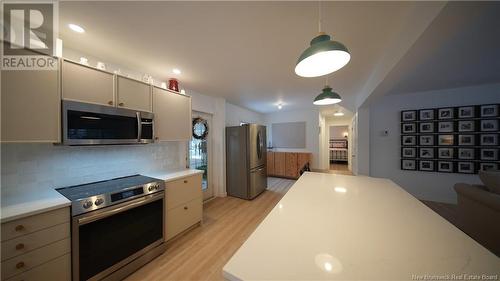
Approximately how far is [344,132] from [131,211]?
970cm

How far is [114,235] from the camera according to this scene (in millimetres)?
1499

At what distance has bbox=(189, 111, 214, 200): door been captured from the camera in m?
3.26

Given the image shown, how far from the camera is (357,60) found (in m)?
1.99

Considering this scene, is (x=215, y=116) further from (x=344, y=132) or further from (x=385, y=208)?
(x=344, y=132)

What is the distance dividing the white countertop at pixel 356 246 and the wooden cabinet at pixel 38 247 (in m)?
1.52

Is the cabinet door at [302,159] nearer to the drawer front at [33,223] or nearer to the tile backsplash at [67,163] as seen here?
the tile backsplash at [67,163]

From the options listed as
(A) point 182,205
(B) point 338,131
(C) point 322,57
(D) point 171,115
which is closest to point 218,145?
(D) point 171,115

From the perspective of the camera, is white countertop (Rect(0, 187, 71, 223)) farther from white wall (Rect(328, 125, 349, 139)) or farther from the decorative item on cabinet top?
white wall (Rect(328, 125, 349, 139))

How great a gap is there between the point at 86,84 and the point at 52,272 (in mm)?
1543

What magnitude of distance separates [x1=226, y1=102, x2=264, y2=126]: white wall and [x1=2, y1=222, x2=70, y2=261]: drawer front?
3.34 meters

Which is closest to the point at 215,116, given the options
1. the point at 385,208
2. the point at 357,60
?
the point at 357,60

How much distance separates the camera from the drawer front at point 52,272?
1109 mm

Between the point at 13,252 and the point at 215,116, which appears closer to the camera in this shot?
the point at 13,252

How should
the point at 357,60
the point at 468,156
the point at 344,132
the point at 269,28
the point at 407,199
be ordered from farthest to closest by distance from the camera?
the point at 344,132
the point at 468,156
the point at 357,60
the point at 269,28
the point at 407,199
